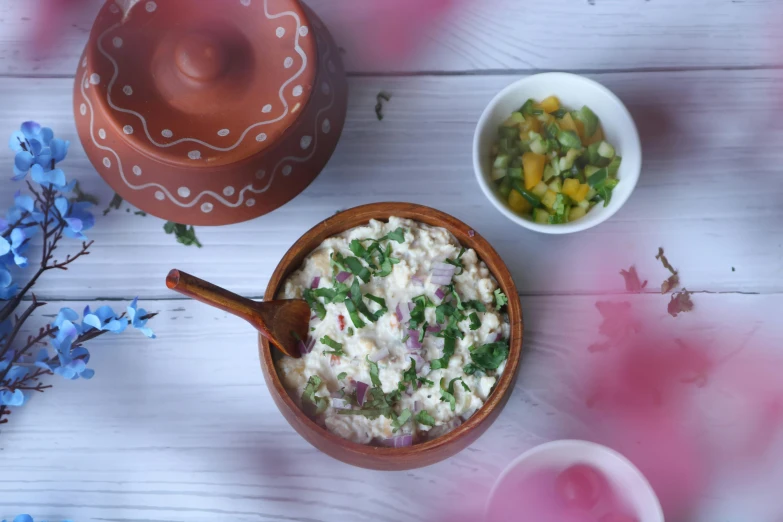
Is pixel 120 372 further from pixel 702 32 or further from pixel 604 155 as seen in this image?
pixel 702 32

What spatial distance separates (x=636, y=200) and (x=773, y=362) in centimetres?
36

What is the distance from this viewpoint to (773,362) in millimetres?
1347

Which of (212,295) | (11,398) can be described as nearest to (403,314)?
(212,295)

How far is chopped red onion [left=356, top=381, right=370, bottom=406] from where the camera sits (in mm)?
1137

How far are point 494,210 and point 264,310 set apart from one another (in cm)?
47

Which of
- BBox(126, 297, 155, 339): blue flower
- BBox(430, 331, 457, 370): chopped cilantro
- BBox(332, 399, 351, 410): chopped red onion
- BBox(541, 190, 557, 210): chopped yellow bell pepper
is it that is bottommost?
BBox(126, 297, 155, 339): blue flower

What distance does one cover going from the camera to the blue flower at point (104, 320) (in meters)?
1.18

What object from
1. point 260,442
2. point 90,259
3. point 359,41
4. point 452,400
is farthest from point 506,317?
point 90,259

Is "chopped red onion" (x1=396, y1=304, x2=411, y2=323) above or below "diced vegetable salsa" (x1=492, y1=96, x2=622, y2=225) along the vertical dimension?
below

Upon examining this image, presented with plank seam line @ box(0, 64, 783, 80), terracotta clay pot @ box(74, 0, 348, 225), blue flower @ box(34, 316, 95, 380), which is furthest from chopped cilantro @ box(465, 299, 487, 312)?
blue flower @ box(34, 316, 95, 380)

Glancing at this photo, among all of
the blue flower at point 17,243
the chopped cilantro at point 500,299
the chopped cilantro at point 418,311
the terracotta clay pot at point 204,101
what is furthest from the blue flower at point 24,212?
the chopped cilantro at point 500,299

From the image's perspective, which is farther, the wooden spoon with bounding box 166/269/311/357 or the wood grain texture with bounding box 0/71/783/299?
the wood grain texture with bounding box 0/71/783/299

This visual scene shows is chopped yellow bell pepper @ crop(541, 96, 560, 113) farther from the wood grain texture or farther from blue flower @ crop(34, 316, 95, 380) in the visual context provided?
blue flower @ crop(34, 316, 95, 380)

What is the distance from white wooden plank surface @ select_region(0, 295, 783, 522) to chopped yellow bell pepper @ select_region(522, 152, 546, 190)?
20 centimetres
